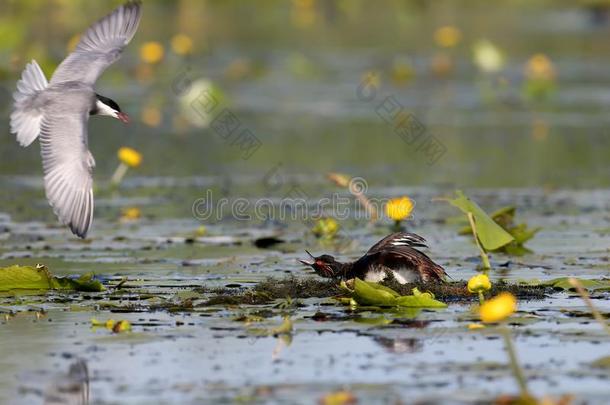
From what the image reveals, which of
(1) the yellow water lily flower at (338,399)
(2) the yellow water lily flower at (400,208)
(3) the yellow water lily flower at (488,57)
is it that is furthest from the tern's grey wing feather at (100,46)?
(3) the yellow water lily flower at (488,57)

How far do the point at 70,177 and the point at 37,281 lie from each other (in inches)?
36.4

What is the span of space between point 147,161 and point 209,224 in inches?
177

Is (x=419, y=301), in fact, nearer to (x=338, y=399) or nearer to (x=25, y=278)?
(x=338, y=399)

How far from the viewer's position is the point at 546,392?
6172 mm

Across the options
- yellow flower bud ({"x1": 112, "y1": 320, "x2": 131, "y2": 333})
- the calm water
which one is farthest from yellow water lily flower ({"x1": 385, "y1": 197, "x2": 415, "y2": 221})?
yellow flower bud ({"x1": 112, "y1": 320, "x2": 131, "y2": 333})

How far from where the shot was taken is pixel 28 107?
9.84 m

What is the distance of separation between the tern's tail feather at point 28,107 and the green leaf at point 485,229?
3.05m

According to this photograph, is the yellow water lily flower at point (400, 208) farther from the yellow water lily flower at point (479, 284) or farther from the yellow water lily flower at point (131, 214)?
the yellow water lily flower at point (131, 214)

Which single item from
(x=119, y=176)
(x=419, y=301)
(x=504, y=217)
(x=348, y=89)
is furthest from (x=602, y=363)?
(x=348, y=89)

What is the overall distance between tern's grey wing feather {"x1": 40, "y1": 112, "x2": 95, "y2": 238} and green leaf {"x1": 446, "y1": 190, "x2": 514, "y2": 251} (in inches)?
97.9

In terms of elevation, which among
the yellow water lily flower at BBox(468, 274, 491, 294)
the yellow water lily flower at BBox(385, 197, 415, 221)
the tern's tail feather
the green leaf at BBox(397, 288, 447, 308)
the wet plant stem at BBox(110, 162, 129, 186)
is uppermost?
the wet plant stem at BBox(110, 162, 129, 186)

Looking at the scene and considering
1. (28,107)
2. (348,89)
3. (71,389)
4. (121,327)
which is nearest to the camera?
(71,389)

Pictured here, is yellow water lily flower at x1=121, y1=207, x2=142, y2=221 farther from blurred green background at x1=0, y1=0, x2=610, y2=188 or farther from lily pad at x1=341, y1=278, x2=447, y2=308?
lily pad at x1=341, y1=278, x2=447, y2=308

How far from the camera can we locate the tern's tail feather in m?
9.83
